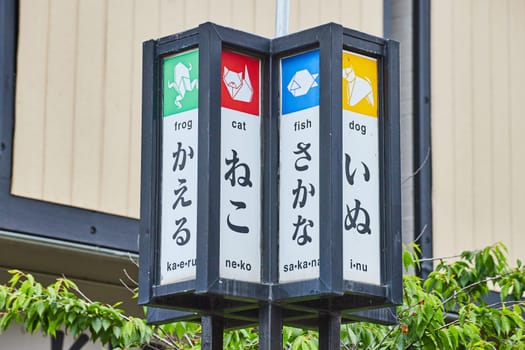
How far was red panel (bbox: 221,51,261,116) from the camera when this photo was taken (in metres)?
5.79

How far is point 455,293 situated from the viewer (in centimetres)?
948

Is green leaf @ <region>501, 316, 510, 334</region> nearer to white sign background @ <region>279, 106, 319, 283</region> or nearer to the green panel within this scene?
white sign background @ <region>279, 106, 319, 283</region>

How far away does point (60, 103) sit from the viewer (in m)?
11.7

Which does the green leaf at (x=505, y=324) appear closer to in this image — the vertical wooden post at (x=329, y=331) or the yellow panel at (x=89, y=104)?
the vertical wooden post at (x=329, y=331)

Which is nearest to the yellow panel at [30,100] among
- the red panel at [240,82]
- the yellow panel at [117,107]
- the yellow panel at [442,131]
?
the yellow panel at [117,107]

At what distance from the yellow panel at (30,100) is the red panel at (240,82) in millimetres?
5801

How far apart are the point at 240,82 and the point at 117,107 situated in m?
6.50

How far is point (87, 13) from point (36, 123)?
1.17 meters

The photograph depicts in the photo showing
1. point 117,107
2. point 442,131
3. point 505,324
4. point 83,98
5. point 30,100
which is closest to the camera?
point 505,324

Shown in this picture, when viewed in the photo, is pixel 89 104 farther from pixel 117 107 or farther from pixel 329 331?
pixel 329 331

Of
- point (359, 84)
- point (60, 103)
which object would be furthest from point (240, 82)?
point (60, 103)

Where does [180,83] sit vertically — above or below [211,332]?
above

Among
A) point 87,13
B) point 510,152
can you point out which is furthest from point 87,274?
point 510,152

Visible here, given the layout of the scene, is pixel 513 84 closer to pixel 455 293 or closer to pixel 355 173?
pixel 455 293
